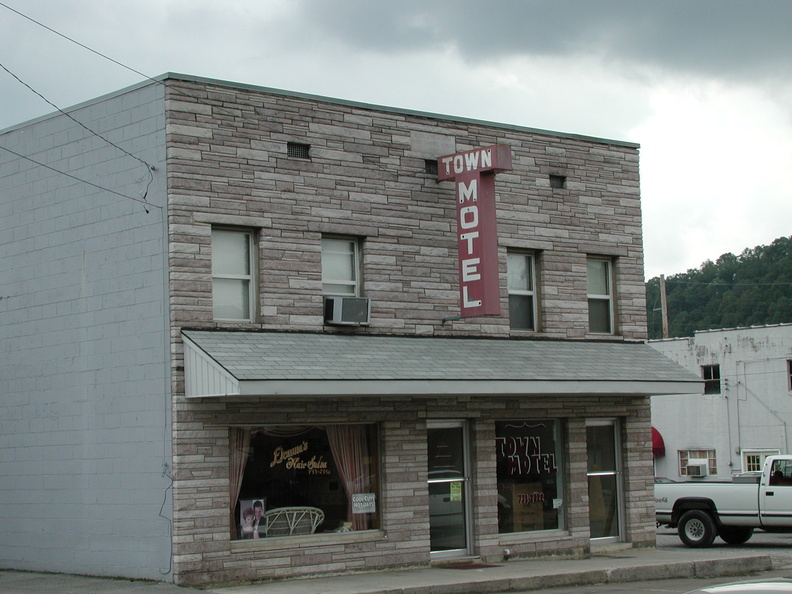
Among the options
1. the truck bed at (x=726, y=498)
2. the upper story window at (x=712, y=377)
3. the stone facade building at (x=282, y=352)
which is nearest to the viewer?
the stone facade building at (x=282, y=352)

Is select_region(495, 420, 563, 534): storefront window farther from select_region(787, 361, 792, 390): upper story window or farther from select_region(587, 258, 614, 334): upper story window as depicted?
select_region(787, 361, 792, 390): upper story window

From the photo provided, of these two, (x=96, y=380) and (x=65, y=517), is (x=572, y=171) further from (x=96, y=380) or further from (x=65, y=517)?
(x=65, y=517)

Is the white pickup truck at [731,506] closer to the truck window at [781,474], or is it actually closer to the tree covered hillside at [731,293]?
the truck window at [781,474]

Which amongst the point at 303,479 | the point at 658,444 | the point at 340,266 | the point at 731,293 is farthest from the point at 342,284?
the point at 731,293

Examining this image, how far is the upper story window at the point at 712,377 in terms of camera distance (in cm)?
4041

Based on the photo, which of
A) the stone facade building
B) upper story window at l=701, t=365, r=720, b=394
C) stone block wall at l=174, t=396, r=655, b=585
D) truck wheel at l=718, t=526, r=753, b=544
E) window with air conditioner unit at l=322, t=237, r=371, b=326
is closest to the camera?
stone block wall at l=174, t=396, r=655, b=585

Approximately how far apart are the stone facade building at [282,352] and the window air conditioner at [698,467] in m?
20.8

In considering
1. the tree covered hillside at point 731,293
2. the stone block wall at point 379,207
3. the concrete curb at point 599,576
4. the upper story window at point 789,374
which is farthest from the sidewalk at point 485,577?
the tree covered hillside at point 731,293

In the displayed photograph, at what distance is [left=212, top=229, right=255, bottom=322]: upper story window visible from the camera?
15.9 m

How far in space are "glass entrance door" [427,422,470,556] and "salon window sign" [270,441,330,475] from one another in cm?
208

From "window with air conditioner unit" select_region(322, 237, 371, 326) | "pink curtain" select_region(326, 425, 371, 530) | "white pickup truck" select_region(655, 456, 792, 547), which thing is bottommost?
"white pickup truck" select_region(655, 456, 792, 547)

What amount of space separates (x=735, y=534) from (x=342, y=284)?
39.6 ft

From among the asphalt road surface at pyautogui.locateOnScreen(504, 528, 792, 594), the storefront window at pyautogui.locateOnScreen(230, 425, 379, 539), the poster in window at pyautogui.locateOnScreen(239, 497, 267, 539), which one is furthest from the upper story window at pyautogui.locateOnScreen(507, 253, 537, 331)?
the poster in window at pyautogui.locateOnScreen(239, 497, 267, 539)

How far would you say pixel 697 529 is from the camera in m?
23.4
